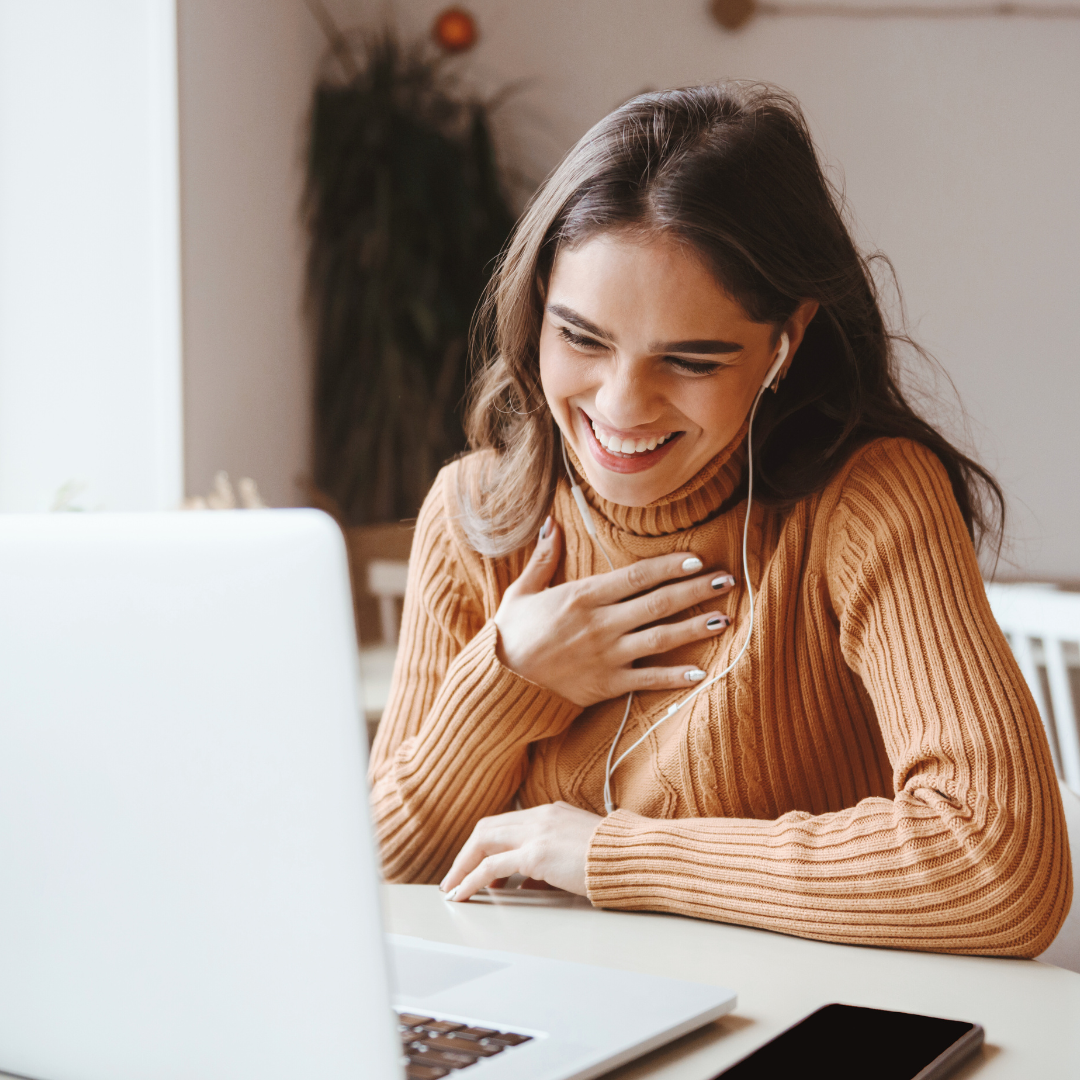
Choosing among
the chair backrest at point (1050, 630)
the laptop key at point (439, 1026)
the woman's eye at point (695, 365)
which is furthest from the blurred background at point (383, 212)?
the laptop key at point (439, 1026)

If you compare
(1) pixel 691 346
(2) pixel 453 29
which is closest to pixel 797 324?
(1) pixel 691 346

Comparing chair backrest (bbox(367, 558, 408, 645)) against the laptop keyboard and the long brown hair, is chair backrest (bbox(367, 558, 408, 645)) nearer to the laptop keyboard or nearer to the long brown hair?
the long brown hair

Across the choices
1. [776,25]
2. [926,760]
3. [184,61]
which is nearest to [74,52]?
[184,61]

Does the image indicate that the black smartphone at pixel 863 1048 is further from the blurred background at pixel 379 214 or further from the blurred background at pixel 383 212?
the blurred background at pixel 383 212

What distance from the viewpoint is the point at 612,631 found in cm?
105

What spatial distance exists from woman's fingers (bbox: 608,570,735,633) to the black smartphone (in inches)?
18.7

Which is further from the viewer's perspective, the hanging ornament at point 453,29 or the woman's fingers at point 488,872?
the hanging ornament at point 453,29

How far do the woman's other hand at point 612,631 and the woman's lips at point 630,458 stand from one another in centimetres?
10

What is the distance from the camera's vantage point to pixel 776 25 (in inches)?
125

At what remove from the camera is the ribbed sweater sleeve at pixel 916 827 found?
2.49 ft

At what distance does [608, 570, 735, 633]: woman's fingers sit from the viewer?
105 centimetres

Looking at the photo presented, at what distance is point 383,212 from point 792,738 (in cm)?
236

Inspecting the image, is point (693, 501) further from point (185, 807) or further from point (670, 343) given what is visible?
point (185, 807)

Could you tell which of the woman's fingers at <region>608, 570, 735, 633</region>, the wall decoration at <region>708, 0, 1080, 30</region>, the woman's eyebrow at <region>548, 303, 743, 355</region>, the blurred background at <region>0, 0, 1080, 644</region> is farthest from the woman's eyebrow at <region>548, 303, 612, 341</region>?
the wall decoration at <region>708, 0, 1080, 30</region>
